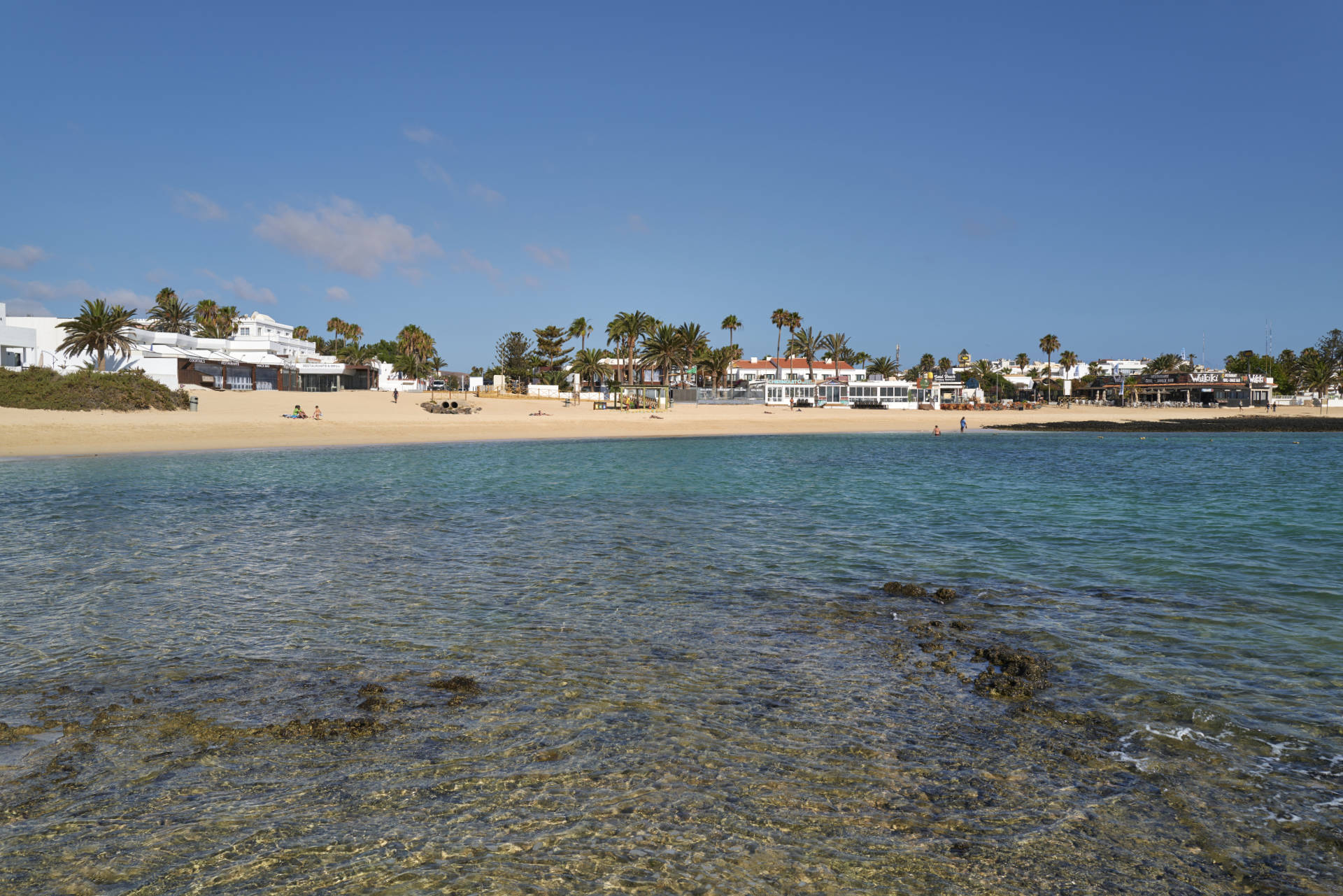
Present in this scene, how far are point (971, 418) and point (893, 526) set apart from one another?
250 ft

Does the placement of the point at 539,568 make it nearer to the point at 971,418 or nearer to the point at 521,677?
the point at 521,677

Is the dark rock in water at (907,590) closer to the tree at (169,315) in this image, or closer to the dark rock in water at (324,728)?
the dark rock in water at (324,728)

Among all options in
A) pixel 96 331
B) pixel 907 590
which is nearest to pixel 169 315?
pixel 96 331

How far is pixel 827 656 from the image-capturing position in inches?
340

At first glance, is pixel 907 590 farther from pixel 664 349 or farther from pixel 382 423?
pixel 664 349

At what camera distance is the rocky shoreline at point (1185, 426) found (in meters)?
74.0

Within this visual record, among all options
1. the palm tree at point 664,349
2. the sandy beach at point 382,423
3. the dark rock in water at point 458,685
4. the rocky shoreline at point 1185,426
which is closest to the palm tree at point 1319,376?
the rocky shoreline at point 1185,426

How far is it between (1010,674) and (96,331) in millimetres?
75593

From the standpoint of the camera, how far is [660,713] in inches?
275

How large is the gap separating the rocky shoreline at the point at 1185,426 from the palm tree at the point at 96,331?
77.5 metres

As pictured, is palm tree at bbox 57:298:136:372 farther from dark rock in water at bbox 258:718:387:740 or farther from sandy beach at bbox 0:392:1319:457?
dark rock in water at bbox 258:718:387:740

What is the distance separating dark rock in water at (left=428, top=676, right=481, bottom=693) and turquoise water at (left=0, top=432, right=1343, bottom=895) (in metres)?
0.04

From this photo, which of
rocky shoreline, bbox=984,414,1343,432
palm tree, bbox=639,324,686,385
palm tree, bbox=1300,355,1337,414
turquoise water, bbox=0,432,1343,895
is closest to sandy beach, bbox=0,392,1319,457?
rocky shoreline, bbox=984,414,1343,432

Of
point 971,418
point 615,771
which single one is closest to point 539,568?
point 615,771
